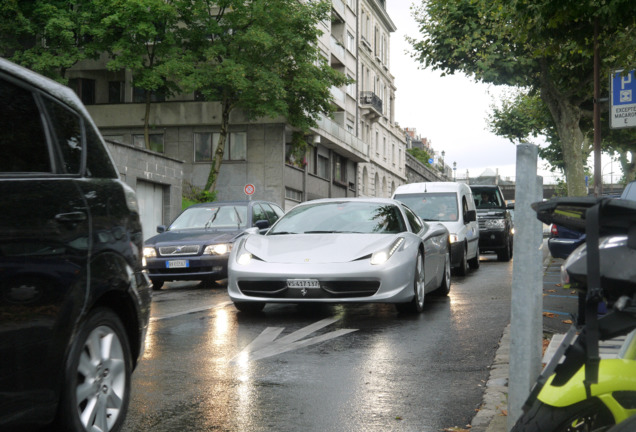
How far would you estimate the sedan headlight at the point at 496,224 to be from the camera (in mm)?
21344

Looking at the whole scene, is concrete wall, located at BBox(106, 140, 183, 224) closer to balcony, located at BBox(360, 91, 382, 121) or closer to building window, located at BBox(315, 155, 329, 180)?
building window, located at BBox(315, 155, 329, 180)

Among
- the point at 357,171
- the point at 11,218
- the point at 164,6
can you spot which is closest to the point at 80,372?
the point at 11,218

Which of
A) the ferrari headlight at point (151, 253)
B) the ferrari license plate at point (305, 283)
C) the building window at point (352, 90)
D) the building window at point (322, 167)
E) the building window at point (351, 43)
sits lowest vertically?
the ferrari license plate at point (305, 283)

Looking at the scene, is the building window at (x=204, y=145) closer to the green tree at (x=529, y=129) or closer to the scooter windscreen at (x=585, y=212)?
the green tree at (x=529, y=129)

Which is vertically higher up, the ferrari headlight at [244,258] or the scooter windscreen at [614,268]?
the scooter windscreen at [614,268]

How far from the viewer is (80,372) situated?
3744 mm

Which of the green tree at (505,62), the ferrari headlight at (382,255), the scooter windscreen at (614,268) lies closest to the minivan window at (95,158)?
the scooter windscreen at (614,268)

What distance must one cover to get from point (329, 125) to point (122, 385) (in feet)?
136

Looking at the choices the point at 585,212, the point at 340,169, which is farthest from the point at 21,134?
the point at 340,169

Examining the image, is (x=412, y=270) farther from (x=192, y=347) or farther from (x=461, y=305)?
(x=192, y=347)

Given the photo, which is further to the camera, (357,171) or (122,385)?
(357,171)

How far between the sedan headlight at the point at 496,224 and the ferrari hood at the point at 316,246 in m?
12.1

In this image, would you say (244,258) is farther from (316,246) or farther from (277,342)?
(277,342)

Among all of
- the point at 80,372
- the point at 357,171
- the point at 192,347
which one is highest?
the point at 357,171
